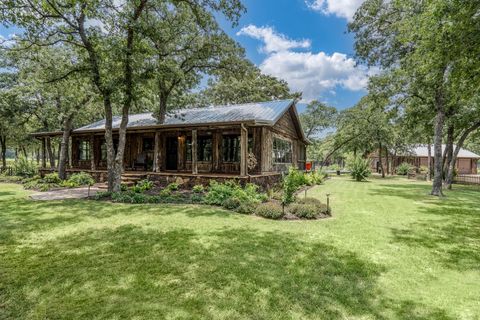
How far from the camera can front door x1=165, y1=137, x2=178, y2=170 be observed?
15.6 metres

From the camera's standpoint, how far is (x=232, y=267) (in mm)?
4172

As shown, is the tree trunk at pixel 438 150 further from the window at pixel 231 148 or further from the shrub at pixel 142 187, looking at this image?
the shrub at pixel 142 187

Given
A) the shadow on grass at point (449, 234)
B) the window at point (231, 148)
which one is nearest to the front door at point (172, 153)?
the window at point (231, 148)

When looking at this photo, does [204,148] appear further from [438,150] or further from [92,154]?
[438,150]

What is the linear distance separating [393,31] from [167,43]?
12.5m

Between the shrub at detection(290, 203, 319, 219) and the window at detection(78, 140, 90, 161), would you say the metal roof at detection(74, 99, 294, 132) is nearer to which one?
the window at detection(78, 140, 90, 161)

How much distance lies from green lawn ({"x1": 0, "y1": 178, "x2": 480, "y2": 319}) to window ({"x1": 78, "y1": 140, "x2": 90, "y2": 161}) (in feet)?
39.8

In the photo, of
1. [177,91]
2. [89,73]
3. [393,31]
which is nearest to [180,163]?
[177,91]

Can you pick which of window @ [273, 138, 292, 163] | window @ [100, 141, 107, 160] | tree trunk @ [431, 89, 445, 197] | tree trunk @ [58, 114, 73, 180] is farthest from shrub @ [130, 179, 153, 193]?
tree trunk @ [431, 89, 445, 197]

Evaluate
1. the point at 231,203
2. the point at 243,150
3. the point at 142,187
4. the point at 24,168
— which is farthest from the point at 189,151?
the point at 24,168

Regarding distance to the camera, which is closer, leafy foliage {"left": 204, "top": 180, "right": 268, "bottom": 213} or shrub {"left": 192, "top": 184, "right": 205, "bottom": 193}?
leafy foliage {"left": 204, "top": 180, "right": 268, "bottom": 213}

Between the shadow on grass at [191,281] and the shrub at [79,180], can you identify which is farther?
the shrub at [79,180]

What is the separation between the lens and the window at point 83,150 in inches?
731

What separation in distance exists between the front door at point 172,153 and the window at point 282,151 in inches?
239
